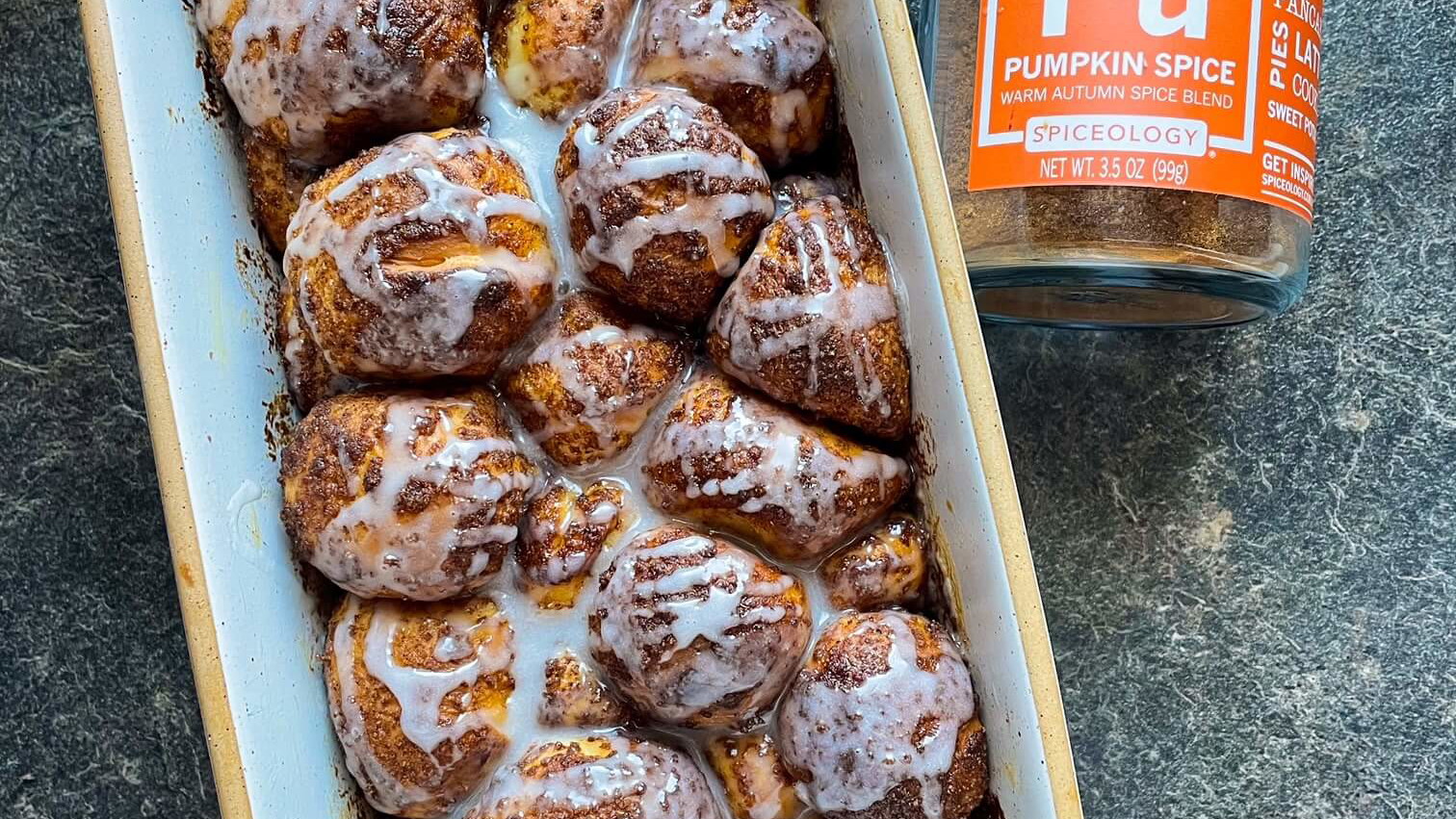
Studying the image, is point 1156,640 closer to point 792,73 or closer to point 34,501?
point 792,73

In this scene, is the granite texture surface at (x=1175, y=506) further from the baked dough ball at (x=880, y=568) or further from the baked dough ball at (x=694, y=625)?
the baked dough ball at (x=694, y=625)

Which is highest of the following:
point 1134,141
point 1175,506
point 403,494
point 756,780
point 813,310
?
point 1134,141

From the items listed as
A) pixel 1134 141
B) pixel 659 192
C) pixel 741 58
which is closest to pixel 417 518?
pixel 659 192

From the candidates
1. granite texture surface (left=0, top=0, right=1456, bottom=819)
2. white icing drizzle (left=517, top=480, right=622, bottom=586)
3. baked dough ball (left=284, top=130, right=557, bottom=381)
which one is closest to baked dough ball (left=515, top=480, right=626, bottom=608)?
white icing drizzle (left=517, top=480, right=622, bottom=586)

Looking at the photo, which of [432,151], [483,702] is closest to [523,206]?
[432,151]

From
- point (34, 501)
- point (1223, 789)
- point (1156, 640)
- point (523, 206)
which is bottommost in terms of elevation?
point (1223, 789)

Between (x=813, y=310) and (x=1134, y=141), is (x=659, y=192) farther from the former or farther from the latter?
(x=1134, y=141)
